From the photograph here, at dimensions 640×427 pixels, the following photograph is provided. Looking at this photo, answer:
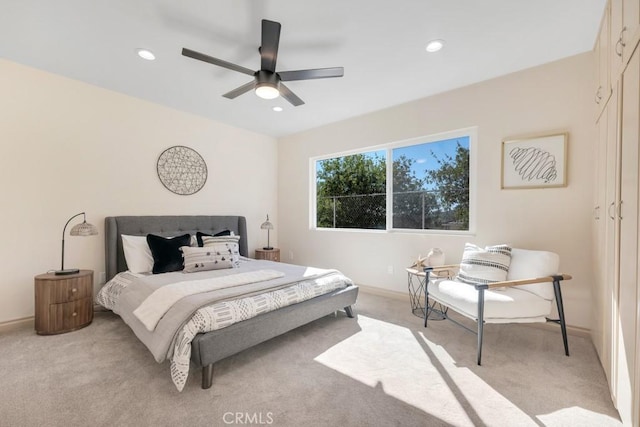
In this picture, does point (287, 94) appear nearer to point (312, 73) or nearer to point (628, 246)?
point (312, 73)

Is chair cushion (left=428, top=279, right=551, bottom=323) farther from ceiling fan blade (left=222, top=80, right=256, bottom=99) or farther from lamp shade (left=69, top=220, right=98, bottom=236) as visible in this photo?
lamp shade (left=69, top=220, right=98, bottom=236)

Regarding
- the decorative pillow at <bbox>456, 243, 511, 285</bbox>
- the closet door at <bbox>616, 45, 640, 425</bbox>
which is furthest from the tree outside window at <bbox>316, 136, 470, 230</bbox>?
the closet door at <bbox>616, 45, 640, 425</bbox>

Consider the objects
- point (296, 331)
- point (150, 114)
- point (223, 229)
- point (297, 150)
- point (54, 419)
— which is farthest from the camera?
point (297, 150)

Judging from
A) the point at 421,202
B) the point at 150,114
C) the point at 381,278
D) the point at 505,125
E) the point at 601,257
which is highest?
the point at 150,114

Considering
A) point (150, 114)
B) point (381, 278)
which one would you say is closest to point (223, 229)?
point (150, 114)

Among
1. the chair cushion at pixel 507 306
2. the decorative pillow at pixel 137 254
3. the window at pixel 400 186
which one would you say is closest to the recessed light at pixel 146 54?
the decorative pillow at pixel 137 254

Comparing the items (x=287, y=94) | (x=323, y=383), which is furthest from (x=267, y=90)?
(x=323, y=383)

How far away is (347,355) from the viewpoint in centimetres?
237

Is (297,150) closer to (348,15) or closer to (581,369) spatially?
(348,15)

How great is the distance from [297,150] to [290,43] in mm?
2730

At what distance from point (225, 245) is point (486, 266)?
9.48ft

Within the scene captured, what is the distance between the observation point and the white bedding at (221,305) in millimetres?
1871

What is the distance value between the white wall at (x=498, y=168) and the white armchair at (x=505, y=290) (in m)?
0.44

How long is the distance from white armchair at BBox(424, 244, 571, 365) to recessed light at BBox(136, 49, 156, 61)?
3.41m
